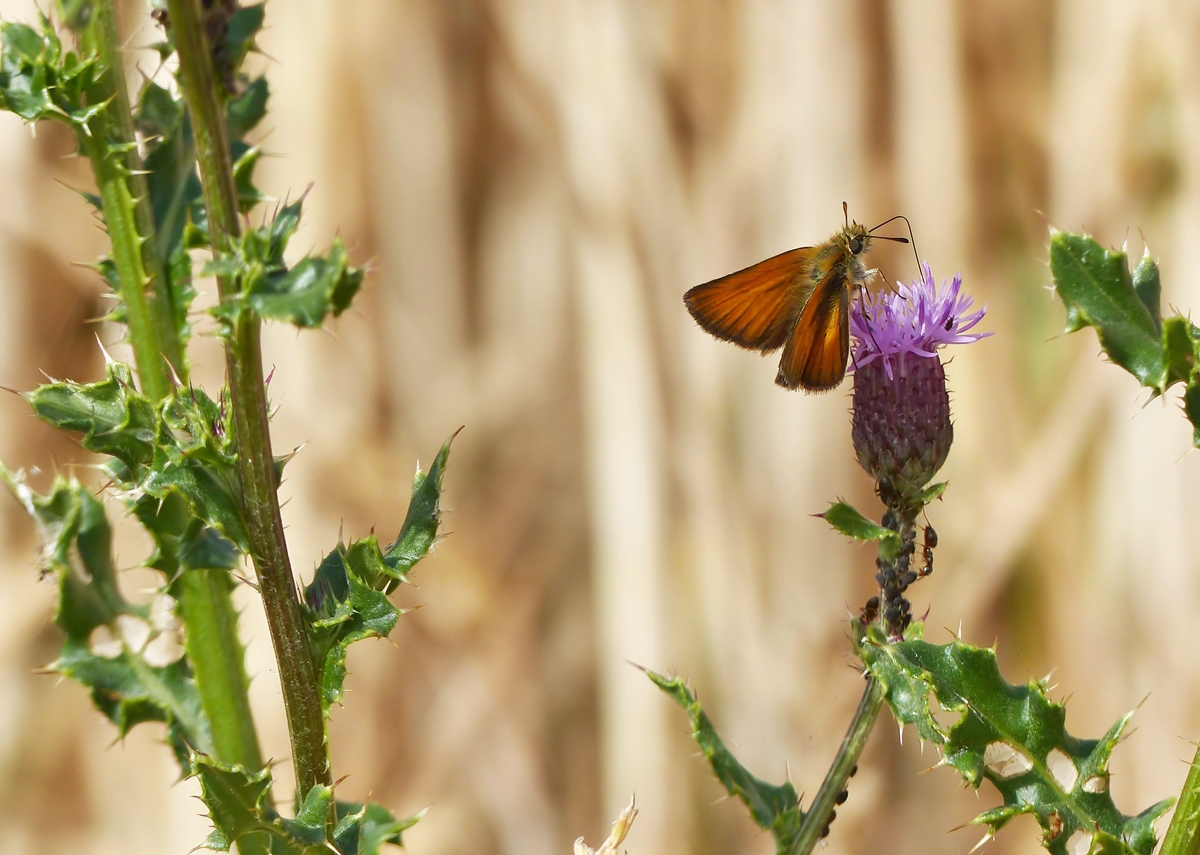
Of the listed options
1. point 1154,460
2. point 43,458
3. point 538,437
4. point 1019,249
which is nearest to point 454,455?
point 538,437

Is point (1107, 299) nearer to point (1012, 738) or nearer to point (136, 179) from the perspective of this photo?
point (1012, 738)

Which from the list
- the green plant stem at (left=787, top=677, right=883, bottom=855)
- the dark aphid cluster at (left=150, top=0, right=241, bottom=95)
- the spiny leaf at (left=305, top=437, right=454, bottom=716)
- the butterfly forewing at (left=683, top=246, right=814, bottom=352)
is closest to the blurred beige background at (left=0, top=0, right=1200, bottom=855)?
the butterfly forewing at (left=683, top=246, right=814, bottom=352)

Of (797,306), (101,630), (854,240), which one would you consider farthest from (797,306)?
(101,630)

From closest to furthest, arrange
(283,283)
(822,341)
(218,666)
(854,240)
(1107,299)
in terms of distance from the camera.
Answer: (283,283)
(1107,299)
(218,666)
(822,341)
(854,240)

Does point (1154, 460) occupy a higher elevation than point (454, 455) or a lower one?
lower

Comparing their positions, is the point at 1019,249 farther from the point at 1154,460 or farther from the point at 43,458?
the point at 43,458

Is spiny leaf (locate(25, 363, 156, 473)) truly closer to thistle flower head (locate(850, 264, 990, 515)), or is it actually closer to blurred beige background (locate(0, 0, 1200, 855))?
thistle flower head (locate(850, 264, 990, 515))
